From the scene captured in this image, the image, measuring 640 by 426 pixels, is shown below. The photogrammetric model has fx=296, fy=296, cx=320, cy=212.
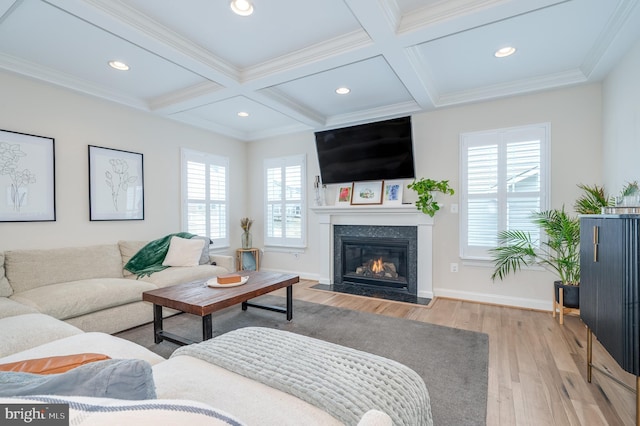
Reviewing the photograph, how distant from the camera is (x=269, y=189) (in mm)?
5402

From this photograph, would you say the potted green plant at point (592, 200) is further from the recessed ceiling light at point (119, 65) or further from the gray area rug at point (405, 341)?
the recessed ceiling light at point (119, 65)

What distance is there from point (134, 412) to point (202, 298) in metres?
2.05

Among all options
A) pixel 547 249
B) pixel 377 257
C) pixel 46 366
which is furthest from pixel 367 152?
pixel 46 366

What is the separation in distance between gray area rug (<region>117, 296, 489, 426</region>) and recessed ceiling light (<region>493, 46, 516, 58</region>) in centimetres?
262

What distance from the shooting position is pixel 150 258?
3.72m

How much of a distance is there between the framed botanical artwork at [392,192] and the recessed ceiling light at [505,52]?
1887 millimetres

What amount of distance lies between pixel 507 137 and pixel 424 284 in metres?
2.10

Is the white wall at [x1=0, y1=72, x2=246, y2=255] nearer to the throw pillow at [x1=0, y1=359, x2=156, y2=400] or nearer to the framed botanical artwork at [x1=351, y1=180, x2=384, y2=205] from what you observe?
the framed botanical artwork at [x1=351, y1=180, x2=384, y2=205]

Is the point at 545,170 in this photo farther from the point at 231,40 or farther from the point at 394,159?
the point at 231,40

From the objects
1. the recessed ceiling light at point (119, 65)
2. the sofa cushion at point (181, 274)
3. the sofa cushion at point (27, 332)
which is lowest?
the sofa cushion at point (181, 274)

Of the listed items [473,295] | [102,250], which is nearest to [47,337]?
[102,250]

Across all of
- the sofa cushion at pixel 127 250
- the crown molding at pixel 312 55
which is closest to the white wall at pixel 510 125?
the crown molding at pixel 312 55

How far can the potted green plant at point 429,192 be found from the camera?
377 centimetres

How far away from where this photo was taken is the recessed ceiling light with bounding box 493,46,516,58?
2.68 m
